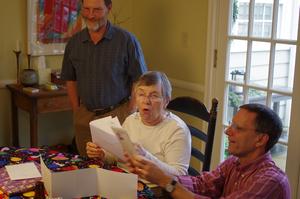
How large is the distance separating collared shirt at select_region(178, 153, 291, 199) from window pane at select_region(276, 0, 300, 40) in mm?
1307

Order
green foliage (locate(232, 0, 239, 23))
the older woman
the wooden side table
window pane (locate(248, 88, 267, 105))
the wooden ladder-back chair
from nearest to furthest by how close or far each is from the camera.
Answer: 1. the older woman
2. the wooden ladder-back chair
3. window pane (locate(248, 88, 267, 105))
4. green foliage (locate(232, 0, 239, 23))
5. the wooden side table

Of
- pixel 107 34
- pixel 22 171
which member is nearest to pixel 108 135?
pixel 22 171

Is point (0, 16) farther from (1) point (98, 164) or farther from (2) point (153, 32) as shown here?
(1) point (98, 164)

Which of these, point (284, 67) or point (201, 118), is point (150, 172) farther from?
point (284, 67)

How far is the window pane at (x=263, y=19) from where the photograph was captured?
9.11ft

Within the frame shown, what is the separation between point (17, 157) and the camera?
193cm

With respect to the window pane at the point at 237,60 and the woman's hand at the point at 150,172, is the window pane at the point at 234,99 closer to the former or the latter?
the window pane at the point at 237,60

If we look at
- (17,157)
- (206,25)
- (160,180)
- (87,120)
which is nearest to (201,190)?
(160,180)

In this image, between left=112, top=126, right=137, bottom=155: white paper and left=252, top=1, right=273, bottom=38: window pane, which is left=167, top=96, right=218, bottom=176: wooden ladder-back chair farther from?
left=252, top=1, right=273, bottom=38: window pane

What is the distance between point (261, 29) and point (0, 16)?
2062 mm

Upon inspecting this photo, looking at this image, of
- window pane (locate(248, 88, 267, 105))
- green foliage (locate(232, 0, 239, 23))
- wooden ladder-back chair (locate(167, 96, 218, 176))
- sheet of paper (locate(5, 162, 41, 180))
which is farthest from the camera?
green foliage (locate(232, 0, 239, 23))

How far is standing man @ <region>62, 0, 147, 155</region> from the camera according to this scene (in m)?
2.60

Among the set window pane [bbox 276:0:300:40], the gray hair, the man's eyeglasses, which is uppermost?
window pane [bbox 276:0:300:40]

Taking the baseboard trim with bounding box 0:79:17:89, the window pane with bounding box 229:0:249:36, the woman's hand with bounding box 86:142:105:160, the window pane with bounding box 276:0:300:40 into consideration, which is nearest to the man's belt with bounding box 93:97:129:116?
the woman's hand with bounding box 86:142:105:160
